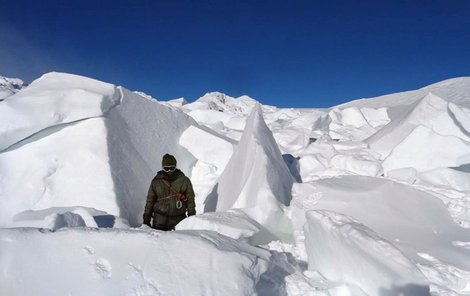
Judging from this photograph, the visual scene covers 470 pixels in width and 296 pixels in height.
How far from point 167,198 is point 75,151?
5.81 feet

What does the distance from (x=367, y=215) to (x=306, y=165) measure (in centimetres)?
291

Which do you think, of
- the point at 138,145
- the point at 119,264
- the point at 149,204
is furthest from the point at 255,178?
the point at 119,264

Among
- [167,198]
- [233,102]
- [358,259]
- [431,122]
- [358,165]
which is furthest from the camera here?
[233,102]

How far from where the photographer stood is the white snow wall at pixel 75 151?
177 inches

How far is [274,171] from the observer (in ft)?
14.3

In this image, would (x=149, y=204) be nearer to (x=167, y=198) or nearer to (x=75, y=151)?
(x=167, y=198)

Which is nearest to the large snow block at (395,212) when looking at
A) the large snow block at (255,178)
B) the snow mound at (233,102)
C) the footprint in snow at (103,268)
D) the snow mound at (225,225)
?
the large snow block at (255,178)

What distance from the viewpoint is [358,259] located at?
7.84 feet

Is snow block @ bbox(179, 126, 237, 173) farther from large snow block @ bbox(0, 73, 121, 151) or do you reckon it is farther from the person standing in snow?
the person standing in snow

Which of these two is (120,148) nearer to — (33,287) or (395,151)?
(33,287)

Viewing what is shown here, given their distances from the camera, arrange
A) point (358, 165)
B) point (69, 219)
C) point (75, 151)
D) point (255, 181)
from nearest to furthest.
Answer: point (69, 219)
point (255, 181)
point (75, 151)
point (358, 165)

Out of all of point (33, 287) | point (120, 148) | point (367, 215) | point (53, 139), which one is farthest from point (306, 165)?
point (33, 287)

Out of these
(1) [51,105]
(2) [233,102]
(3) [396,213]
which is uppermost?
(2) [233,102]

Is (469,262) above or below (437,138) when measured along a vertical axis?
below
